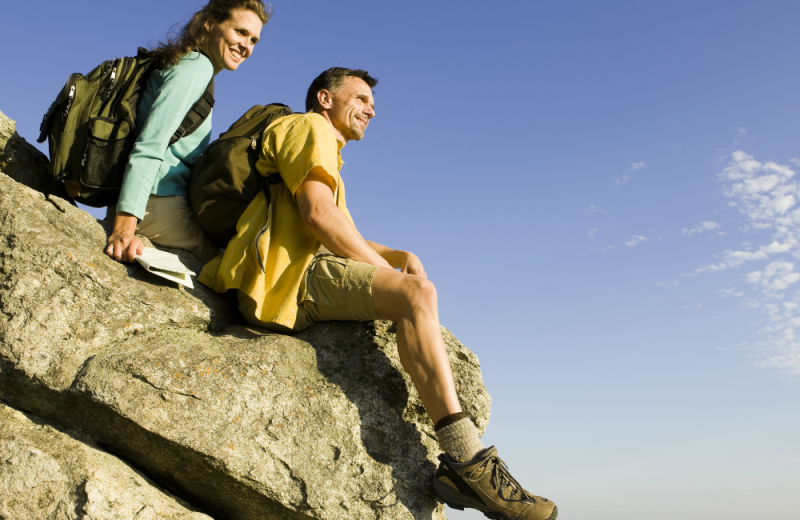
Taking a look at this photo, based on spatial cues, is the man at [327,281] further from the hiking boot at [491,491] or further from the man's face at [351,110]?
the man's face at [351,110]

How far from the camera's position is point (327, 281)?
4.06 m

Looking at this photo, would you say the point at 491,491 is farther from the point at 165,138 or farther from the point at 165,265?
the point at 165,138

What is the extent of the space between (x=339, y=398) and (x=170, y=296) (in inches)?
52.1

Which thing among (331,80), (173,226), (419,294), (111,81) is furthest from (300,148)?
(111,81)

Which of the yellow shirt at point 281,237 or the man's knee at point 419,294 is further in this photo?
the yellow shirt at point 281,237

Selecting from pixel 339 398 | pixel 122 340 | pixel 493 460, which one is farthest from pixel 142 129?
pixel 493 460

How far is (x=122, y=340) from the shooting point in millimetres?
3818

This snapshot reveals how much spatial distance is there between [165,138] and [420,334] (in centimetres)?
A: 231

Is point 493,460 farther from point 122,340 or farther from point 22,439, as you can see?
point 22,439

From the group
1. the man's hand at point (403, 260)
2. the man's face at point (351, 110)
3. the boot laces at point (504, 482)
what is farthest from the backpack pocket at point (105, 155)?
the boot laces at point (504, 482)

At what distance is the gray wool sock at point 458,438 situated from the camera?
3.48 meters

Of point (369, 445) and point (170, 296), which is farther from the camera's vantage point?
point (170, 296)

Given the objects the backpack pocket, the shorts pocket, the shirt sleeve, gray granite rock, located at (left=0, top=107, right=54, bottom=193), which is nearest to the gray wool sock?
the shorts pocket

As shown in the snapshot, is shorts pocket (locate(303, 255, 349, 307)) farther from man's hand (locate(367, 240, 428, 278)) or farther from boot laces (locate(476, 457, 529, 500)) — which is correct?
boot laces (locate(476, 457, 529, 500))
